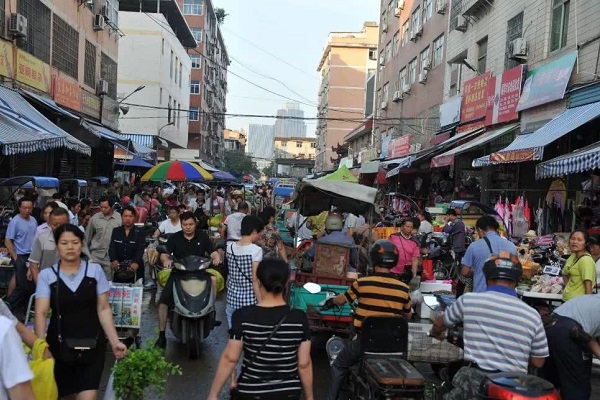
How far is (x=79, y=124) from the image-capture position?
1981cm

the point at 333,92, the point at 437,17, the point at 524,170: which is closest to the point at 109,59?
the point at 437,17

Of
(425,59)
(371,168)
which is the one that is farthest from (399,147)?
(425,59)

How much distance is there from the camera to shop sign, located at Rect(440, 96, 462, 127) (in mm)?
21562

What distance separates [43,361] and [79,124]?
17768 millimetres

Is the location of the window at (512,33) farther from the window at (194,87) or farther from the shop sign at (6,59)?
the window at (194,87)

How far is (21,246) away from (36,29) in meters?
11.8

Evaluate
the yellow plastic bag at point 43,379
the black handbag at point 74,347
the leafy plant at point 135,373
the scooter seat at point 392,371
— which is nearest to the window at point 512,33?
the scooter seat at point 392,371

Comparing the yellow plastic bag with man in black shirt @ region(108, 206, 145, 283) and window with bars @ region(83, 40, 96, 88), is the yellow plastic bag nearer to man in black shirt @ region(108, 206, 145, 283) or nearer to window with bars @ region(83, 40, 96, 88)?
man in black shirt @ region(108, 206, 145, 283)

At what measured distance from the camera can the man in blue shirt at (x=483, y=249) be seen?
7305 mm

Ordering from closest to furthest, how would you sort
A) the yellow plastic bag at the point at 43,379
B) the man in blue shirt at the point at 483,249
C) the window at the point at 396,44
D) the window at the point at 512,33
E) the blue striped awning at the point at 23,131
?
the yellow plastic bag at the point at 43,379 < the man in blue shirt at the point at 483,249 < the blue striped awning at the point at 23,131 < the window at the point at 512,33 < the window at the point at 396,44

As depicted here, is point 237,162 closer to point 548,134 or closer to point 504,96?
point 504,96

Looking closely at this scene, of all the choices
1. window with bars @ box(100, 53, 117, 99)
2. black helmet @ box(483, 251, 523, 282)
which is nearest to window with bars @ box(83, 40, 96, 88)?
window with bars @ box(100, 53, 117, 99)

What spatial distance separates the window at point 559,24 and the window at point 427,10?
1358cm

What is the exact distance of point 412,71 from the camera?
31562 mm
